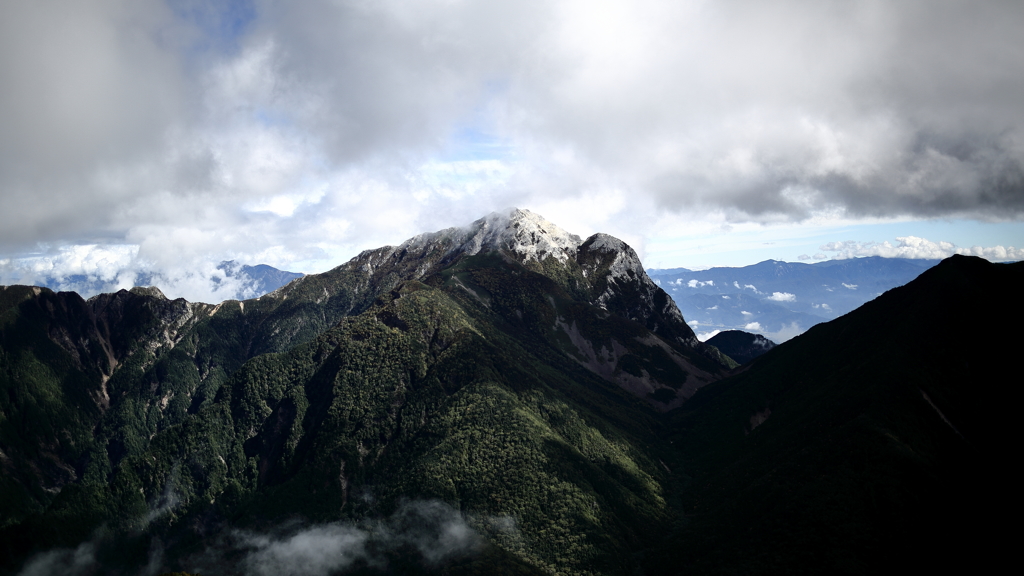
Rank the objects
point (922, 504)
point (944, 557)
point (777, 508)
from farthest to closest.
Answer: point (777, 508), point (922, 504), point (944, 557)

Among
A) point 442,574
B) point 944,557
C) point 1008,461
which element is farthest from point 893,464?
point 442,574

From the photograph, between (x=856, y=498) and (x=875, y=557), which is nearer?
(x=875, y=557)

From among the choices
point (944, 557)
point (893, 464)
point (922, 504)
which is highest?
point (893, 464)

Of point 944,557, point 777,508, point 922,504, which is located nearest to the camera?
point 944,557

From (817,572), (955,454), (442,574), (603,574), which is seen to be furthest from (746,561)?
(442,574)

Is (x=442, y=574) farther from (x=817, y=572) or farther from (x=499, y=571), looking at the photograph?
(x=817, y=572)

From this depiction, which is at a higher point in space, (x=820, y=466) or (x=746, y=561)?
(x=820, y=466)

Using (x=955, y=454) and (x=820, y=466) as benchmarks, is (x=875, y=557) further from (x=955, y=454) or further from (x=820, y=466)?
(x=955, y=454)

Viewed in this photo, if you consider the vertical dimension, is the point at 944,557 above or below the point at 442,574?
below

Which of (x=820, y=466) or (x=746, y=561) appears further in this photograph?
(x=820, y=466)
